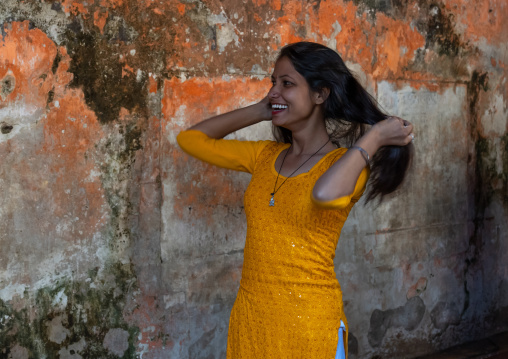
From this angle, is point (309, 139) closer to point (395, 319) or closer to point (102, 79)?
point (102, 79)

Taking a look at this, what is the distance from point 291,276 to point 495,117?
11.1ft

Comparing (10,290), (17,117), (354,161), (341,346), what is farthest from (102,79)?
(341,346)

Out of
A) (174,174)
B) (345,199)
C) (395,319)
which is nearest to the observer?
(345,199)

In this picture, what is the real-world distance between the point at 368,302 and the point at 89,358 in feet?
6.30

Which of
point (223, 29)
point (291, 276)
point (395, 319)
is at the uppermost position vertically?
point (223, 29)

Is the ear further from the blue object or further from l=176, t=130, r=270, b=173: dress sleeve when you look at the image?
the blue object

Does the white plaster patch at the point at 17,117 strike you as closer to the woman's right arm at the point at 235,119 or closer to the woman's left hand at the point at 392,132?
the woman's right arm at the point at 235,119

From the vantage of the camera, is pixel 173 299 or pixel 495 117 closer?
pixel 173 299

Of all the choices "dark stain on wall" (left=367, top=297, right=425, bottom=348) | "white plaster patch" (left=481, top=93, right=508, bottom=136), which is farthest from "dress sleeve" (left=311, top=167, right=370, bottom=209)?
"white plaster patch" (left=481, top=93, right=508, bottom=136)

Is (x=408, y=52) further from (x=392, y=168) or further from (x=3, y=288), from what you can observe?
(x=3, y=288)

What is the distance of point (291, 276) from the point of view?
205 cm

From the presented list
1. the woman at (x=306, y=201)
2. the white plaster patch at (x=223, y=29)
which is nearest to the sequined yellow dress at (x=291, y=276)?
the woman at (x=306, y=201)

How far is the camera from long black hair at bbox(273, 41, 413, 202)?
217 centimetres

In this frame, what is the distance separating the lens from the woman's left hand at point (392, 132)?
80.7 inches
